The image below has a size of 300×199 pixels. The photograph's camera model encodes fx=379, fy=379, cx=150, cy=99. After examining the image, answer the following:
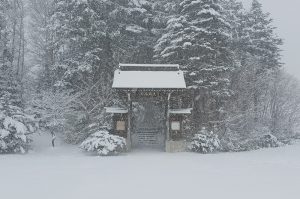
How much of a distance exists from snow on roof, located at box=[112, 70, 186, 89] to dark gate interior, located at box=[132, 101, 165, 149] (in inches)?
188

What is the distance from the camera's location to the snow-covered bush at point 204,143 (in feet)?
76.0

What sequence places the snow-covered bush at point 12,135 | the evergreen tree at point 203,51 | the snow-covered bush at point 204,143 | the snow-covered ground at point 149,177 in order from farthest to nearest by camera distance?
the evergreen tree at point 203,51
the snow-covered bush at point 204,143
the snow-covered bush at point 12,135
the snow-covered ground at point 149,177

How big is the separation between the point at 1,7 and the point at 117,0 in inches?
356

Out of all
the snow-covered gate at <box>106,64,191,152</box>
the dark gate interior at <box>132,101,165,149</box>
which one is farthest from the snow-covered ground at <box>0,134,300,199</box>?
the dark gate interior at <box>132,101,165,149</box>

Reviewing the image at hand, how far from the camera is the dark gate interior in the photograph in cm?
2678

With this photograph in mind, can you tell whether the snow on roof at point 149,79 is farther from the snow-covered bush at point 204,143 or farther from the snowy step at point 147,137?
the snowy step at point 147,137

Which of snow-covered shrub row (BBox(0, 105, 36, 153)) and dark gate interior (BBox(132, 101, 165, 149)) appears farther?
dark gate interior (BBox(132, 101, 165, 149))

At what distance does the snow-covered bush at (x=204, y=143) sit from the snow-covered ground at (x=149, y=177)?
96.2 inches

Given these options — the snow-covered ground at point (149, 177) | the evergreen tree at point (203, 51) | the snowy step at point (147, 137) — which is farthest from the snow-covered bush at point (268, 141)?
the snowy step at point (147, 137)

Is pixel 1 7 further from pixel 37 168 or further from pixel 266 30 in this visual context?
pixel 266 30

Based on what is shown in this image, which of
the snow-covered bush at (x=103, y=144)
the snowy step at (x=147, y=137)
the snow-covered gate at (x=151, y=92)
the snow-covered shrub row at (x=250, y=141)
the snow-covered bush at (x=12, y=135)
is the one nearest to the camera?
the snow-covered bush at (x=12, y=135)

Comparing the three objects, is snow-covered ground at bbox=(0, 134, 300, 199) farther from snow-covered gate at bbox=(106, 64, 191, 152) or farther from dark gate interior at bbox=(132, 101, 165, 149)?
dark gate interior at bbox=(132, 101, 165, 149)

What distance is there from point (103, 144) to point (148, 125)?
11.6m

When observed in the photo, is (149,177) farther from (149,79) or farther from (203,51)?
(203,51)
